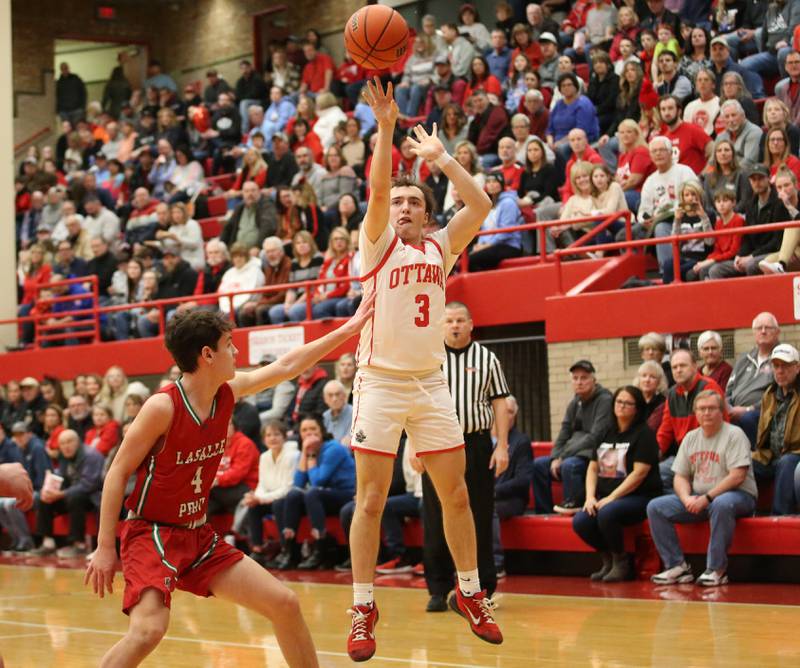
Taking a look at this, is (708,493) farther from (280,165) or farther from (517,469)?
(280,165)

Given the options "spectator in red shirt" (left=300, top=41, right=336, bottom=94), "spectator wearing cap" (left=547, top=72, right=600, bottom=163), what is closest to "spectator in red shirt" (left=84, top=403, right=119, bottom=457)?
"spectator wearing cap" (left=547, top=72, right=600, bottom=163)

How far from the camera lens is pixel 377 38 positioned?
6.19m

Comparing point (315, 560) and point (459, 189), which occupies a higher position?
point (459, 189)

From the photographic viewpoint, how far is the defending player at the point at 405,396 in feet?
19.4

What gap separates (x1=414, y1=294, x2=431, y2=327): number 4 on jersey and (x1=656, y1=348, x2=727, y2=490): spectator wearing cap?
417cm

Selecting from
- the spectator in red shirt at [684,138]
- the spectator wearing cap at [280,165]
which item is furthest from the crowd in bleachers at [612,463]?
the spectator wearing cap at [280,165]

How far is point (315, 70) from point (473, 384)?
13242mm

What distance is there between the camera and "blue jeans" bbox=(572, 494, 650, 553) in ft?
31.0

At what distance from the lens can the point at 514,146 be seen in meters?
14.0

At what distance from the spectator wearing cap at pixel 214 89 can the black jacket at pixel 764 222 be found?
12.1m

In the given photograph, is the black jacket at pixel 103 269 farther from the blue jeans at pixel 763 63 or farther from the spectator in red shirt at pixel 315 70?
the blue jeans at pixel 763 63

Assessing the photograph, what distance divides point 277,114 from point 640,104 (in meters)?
7.37

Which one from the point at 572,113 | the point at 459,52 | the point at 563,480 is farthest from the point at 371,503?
the point at 459,52

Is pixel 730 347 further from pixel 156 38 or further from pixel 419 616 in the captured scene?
pixel 156 38
